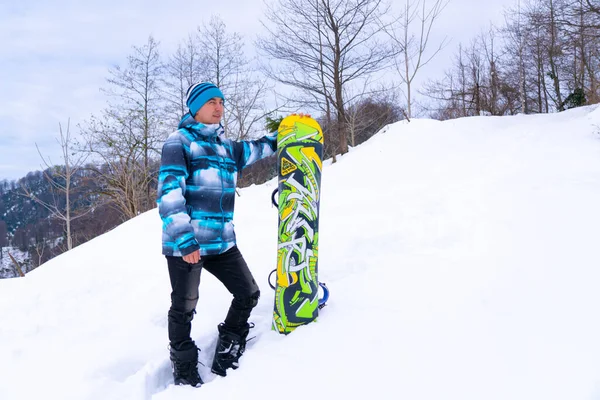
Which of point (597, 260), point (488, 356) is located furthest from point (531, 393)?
point (597, 260)

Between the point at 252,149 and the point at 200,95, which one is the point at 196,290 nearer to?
the point at 252,149

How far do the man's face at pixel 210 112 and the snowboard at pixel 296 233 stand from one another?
509mm

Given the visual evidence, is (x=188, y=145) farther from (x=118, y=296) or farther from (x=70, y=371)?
(x=118, y=296)

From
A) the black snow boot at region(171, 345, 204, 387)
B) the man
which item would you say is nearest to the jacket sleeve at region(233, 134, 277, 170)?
the man

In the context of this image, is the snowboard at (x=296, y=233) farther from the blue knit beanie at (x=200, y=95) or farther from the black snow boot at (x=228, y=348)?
the blue knit beanie at (x=200, y=95)

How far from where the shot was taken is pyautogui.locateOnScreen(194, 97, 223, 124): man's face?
6.76ft

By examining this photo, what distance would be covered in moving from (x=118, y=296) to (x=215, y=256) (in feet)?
7.04

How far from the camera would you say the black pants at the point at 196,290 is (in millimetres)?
1937

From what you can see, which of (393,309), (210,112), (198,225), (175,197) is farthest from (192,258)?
(393,309)

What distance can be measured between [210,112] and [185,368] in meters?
1.50

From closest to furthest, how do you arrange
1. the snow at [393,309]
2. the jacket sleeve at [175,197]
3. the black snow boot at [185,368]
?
1. the snow at [393,309]
2. the jacket sleeve at [175,197]
3. the black snow boot at [185,368]

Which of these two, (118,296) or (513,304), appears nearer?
(513,304)

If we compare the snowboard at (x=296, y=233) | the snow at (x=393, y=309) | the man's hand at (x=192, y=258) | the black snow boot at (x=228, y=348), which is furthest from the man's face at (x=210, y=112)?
the snow at (x=393, y=309)

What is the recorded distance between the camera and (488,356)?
1.70 metres
